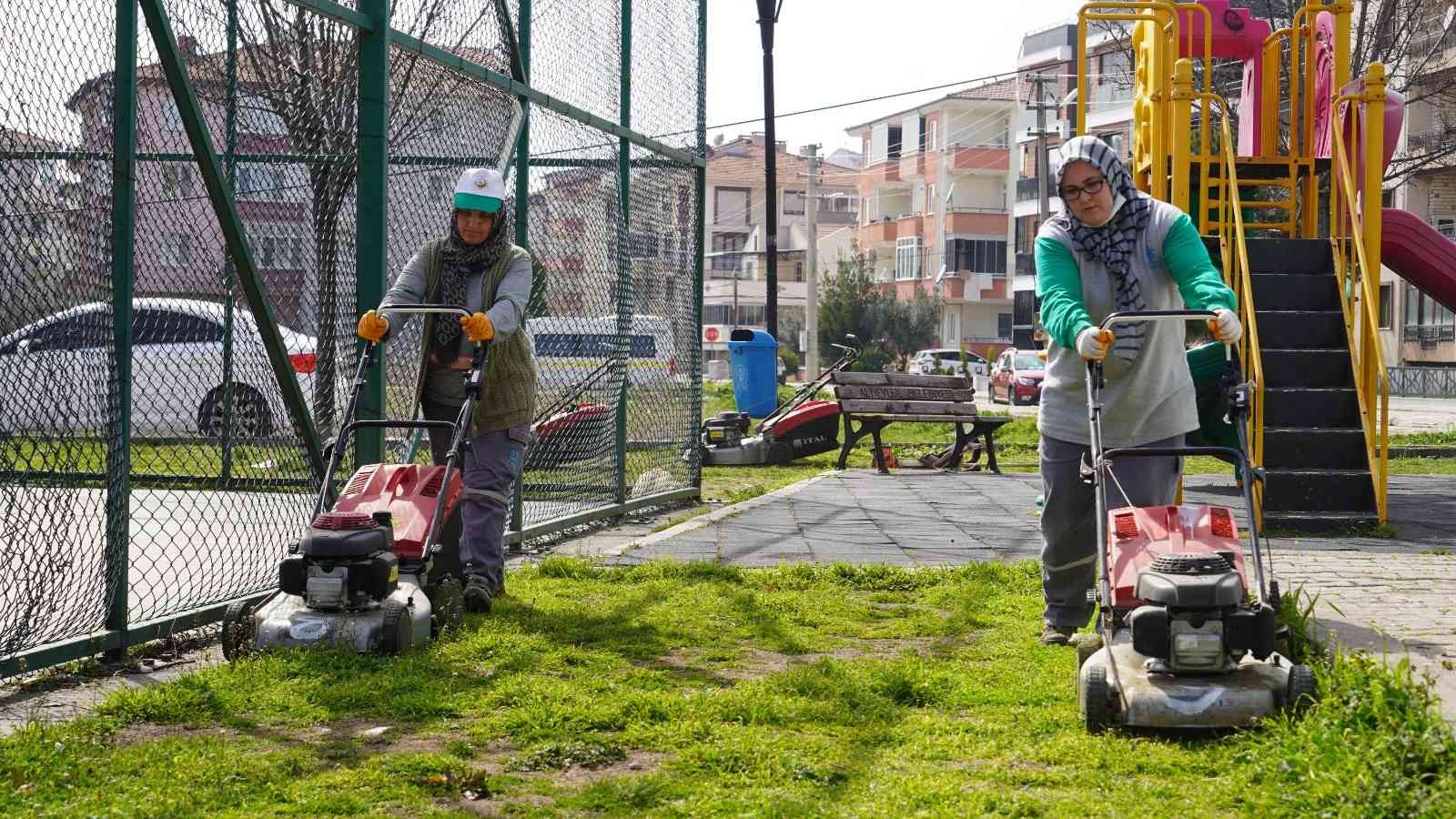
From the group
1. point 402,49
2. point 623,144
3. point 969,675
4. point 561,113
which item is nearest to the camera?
point 969,675

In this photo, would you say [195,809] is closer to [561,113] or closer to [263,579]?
[263,579]

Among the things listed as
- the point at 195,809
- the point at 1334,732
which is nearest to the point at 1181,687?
the point at 1334,732

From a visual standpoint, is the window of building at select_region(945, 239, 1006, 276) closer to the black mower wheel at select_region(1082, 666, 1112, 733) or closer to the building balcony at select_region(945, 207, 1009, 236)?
the building balcony at select_region(945, 207, 1009, 236)

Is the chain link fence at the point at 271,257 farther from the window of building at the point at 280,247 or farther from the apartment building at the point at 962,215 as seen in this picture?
the apartment building at the point at 962,215

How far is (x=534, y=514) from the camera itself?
1002 centimetres

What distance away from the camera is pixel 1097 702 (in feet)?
15.1

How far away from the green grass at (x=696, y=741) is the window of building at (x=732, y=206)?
9766cm

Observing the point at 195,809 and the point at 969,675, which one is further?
the point at 969,675

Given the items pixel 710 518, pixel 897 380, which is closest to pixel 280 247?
pixel 710 518

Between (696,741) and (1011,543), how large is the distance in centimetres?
570

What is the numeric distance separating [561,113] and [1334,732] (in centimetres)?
683

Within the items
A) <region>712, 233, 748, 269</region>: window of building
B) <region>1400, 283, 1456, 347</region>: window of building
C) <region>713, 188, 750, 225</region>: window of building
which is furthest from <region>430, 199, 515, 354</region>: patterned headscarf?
<region>713, 188, 750, 225</region>: window of building

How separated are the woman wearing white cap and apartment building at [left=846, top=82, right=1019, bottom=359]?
7140 cm

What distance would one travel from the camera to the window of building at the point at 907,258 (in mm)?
82500
